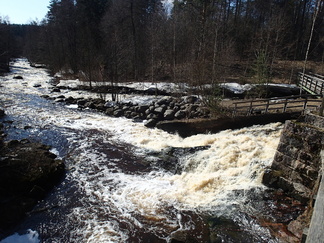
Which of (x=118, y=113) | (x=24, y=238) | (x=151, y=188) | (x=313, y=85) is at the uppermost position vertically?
(x=313, y=85)

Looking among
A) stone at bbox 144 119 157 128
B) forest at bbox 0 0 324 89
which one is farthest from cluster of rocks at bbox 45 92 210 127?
forest at bbox 0 0 324 89

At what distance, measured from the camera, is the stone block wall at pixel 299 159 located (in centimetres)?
757

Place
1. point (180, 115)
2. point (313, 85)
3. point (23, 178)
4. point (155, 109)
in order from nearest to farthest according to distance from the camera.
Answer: point (23, 178)
point (180, 115)
point (155, 109)
point (313, 85)

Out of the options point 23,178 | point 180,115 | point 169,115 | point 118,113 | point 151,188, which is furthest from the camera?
point 118,113

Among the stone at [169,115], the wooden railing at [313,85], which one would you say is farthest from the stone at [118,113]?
the wooden railing at [313,85]

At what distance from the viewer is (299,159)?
8.02m

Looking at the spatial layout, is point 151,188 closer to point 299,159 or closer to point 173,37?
point 299,159

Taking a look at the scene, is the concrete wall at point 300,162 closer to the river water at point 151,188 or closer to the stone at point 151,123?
the river water at point 151,188

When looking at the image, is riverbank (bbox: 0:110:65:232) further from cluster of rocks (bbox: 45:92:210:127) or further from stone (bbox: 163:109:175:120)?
stone (bbox: 163:109:175:120)

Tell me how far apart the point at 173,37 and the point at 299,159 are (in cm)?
2510

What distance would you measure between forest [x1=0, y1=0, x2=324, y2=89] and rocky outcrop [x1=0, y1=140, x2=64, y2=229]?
1363 cm

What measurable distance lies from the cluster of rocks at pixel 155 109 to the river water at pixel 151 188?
2.29 metres

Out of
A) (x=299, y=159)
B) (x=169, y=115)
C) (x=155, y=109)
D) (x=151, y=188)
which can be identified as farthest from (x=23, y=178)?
(x=155, y=109)

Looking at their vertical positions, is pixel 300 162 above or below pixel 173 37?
below
